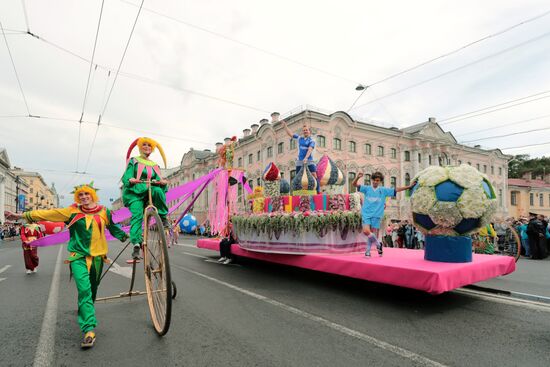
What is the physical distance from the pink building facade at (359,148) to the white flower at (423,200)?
21984 mm

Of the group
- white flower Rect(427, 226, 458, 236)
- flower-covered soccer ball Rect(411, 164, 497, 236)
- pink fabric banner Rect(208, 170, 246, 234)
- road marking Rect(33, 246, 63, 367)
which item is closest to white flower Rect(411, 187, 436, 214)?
flower-covered soccer ball Rect(411, 164, 497, 236)

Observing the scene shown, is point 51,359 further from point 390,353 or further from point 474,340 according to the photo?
point 474,340

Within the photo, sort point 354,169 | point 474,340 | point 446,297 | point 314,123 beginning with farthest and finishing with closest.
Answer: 1. point 354,169
2. point 314,123
3. point 446,297
4. point 474,340

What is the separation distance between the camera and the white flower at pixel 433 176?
5.45m

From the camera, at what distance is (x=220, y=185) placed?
10.5m

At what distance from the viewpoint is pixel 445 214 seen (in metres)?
5.29

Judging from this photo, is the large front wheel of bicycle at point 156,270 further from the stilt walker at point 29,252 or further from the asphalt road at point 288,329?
the stilt walker at point 29,252

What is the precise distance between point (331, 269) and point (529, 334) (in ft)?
9.91

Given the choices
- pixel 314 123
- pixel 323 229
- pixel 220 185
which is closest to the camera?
pixel 323 229

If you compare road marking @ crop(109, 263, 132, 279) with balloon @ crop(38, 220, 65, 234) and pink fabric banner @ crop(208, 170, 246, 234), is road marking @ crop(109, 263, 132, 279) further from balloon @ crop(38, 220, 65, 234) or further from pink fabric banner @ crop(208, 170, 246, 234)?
balloon @ crop(38, 220, 65, 234)

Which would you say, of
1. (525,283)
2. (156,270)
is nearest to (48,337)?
(156,270)

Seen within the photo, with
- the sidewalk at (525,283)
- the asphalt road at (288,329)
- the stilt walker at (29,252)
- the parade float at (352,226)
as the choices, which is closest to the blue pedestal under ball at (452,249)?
the parade float at (352,226)

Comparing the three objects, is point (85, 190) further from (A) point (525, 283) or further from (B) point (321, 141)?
(B) point (321, 141)

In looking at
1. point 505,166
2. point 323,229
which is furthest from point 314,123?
point 505,166
